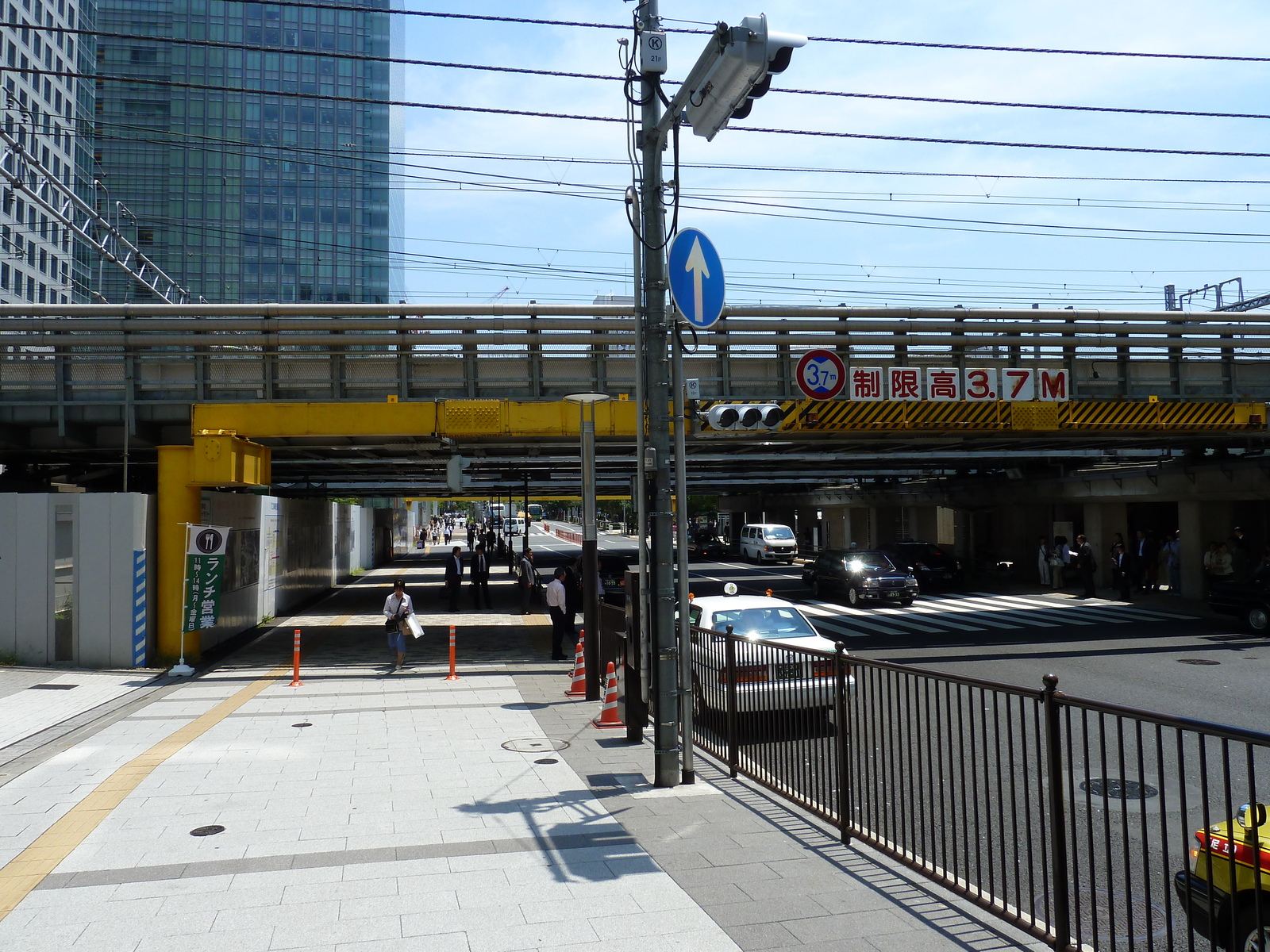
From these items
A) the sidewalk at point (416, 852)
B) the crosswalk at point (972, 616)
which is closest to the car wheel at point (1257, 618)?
the crosswalk at point (972, 616)

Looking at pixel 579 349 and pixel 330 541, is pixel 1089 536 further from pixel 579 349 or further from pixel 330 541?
pixel 330 541

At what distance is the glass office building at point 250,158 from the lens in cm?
8012

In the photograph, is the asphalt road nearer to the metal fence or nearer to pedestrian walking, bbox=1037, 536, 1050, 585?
pedestrian walking, bbox=1037, 536, 1050, 585

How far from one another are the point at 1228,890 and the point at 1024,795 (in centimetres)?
188

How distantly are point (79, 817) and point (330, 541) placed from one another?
91.5ft

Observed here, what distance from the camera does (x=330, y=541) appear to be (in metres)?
34.3

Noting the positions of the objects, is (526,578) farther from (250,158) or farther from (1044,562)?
(250,158)

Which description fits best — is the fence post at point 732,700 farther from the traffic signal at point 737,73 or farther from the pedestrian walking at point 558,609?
the pedestrian walking at point 558,609

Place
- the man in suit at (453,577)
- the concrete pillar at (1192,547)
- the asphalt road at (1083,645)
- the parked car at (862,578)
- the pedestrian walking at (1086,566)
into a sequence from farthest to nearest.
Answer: the pedestrian walking at (1086,566) → the parked car at (862,578) → the concrete pillar at (1192,547) → the man in suit at (453,577) → the asphalt road at (1083,645)

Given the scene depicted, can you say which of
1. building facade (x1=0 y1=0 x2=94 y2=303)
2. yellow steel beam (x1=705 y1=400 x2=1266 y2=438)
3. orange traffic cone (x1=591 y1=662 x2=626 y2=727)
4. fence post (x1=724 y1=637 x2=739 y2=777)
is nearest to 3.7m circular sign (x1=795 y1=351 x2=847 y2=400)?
yellow steel beam (x1=705 y1=400 x2=1266 y2=438)

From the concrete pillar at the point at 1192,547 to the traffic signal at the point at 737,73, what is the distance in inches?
931

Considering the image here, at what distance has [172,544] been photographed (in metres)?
15.9

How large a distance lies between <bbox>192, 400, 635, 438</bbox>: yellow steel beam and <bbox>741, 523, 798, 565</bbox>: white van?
31910 millimetres

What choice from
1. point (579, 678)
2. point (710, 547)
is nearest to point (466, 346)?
point (579, 678)
